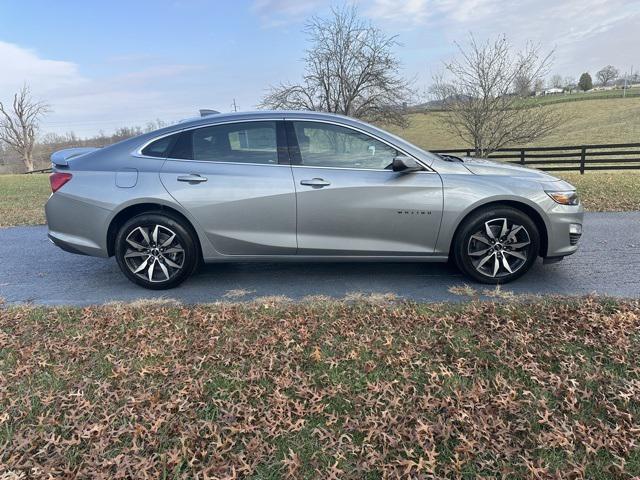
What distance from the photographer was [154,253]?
404 centimetres

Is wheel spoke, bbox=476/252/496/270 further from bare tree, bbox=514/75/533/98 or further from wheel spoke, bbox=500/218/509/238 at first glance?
bare tree, bbox=514/75/533/98

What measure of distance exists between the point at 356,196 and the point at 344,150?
459 mm

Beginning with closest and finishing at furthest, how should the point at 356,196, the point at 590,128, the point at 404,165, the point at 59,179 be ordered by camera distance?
the point at 404,165
the point at 356,196
the point at 59,179
the point at 590,128

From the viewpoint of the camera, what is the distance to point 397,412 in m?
2.29

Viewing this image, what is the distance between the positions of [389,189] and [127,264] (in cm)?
263

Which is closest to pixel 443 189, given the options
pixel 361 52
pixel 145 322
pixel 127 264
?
pixel 145 322

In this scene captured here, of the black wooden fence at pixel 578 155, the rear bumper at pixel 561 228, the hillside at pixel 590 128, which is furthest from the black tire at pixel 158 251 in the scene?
the hillside at pixel 590 128

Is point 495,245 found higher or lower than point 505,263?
higher

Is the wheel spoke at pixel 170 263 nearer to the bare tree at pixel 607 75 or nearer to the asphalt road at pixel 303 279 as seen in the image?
the asphalt road at pixel 303 279

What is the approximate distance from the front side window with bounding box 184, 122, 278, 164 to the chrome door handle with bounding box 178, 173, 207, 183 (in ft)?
0.63

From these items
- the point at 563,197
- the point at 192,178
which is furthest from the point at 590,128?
the point at 192,178

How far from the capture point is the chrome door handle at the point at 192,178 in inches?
153

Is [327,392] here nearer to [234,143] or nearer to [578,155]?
[234,143]

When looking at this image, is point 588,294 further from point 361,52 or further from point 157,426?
point 361,52
